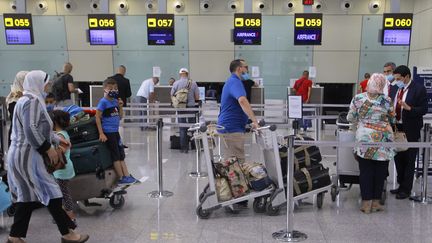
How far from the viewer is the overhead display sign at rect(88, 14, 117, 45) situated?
11419 millimetres

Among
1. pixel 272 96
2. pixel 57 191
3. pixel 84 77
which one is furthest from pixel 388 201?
pixel 84 77

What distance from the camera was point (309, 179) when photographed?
4484 millimetres

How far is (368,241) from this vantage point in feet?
12.4

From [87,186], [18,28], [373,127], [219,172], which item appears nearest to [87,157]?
[87,186]

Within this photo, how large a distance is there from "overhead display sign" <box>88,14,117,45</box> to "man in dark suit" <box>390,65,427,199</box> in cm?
852

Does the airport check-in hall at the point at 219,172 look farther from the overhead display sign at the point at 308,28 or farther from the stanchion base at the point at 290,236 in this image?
the overhead display sign at the point at 308,28

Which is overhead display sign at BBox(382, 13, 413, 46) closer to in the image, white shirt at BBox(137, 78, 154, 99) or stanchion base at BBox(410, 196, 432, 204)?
white shirt at BBox(137, 78, 154, 99)

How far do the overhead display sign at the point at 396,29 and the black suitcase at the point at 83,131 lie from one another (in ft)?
28.7

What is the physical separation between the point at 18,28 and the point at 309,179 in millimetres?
10342

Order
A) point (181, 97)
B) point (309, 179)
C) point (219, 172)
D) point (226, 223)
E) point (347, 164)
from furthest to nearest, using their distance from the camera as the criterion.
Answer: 1. point (181, 97)
2. point (347, 164)
3. point (309, 179)
4. point (219, 172)
5. point (226, 223)

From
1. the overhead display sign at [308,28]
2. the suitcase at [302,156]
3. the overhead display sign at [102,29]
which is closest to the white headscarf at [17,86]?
the suitcase at [302,156]

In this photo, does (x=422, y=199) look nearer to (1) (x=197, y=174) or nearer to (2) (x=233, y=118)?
(2) (x=233, y=118)

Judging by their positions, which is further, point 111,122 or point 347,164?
point 347,164

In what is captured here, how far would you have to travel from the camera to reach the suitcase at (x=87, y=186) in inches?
169
